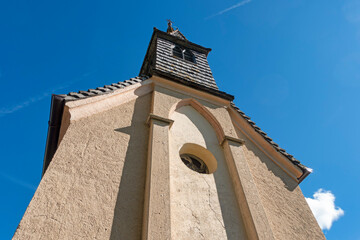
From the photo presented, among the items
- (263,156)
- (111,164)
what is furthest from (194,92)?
(111,164)

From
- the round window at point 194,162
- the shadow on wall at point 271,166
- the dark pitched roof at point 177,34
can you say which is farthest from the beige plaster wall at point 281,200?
the dark pitched roof at point 177,34

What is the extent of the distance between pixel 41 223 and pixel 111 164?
127 cm

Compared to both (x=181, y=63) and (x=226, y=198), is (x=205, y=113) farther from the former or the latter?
(x=181, y=63)

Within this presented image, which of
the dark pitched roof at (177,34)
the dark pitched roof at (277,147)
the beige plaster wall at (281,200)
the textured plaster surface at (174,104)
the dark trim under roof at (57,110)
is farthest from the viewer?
the dark pitched roof at (177,34)

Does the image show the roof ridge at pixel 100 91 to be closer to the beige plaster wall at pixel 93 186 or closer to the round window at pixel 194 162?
the beige plaster wall at pixel 93 186

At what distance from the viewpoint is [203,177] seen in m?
4.60

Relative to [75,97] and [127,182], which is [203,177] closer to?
[127,182]

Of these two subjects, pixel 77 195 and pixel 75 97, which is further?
pixel 75 97

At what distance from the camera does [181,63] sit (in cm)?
890

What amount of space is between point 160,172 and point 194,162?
152 centimetres

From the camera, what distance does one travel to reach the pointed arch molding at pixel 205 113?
19.0ft

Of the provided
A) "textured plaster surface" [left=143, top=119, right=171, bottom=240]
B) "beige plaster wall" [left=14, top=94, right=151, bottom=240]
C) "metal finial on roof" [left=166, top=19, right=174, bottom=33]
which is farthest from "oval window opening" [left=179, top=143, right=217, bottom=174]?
"metal finial on roof" [left=166, top=19, right=174, bottom=33]

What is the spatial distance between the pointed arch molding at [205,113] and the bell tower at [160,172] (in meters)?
0.02

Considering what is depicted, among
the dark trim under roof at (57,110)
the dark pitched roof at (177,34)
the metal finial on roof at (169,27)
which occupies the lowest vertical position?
the dark trim under roof at (57,110)
